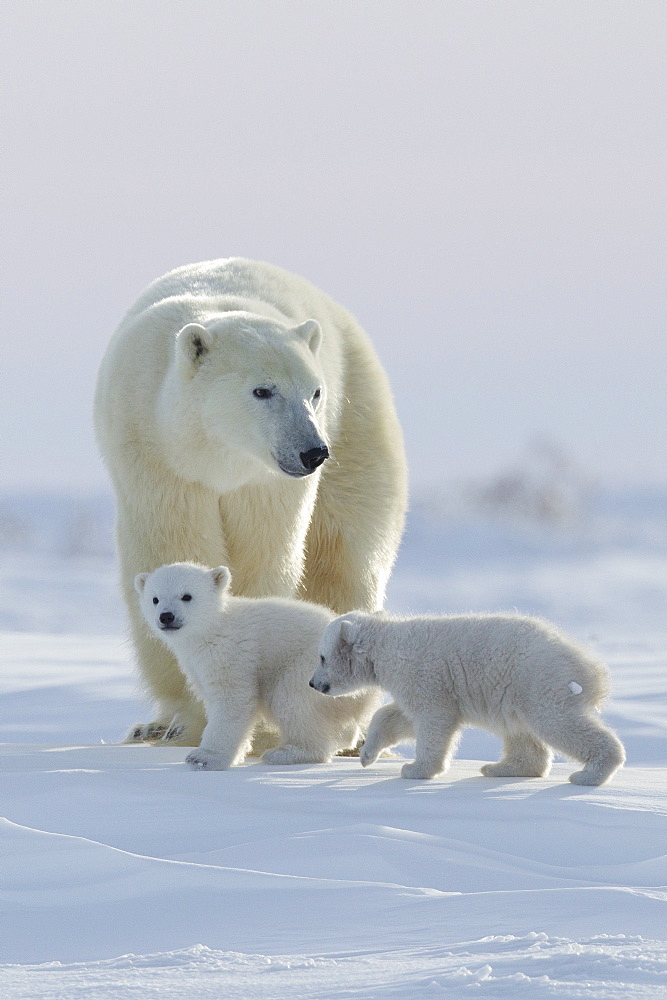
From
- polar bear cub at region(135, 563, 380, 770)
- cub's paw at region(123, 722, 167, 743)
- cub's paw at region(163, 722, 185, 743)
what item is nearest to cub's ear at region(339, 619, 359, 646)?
polar bear cub at region(135, 563, 380, 770)

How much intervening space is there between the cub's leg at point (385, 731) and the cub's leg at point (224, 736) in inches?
16.9

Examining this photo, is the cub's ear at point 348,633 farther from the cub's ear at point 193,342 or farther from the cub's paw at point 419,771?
the cub's ear at point 193,342

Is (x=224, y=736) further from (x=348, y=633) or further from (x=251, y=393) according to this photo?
(x=251, y=393)

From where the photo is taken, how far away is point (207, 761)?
13.9 ft

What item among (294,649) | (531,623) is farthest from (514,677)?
(294,649)

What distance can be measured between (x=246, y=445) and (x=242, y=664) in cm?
90

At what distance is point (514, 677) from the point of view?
153 inches

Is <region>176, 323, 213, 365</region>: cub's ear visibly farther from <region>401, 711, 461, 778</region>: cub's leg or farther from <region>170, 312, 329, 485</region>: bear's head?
<region>401, 711, 461, 778</region>: cub's leg

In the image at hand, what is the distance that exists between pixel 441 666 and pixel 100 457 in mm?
2183

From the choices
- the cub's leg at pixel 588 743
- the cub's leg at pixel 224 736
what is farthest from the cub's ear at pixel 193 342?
the cub's leg at pixel 588 743

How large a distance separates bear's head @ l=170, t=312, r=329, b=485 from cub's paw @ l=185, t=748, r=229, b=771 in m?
1.10

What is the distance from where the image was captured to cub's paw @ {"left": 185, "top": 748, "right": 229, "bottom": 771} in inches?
167

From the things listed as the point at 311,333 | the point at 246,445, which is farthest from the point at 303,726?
the point at 311,333

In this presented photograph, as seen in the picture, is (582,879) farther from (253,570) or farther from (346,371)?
(346,371)
